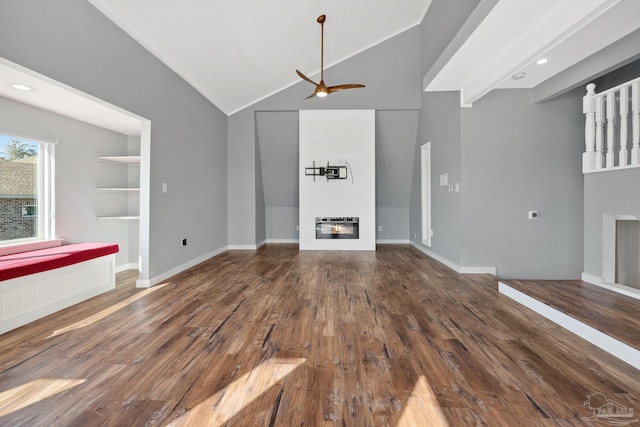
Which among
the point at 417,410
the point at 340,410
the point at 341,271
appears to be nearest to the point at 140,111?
the point at 341,271

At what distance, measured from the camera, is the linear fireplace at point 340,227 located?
6.66m

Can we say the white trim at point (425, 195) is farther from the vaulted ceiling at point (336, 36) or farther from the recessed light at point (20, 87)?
the recessed light at point (20, 87)

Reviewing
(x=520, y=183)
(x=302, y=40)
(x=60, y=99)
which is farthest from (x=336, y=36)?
(x=60, y=99)

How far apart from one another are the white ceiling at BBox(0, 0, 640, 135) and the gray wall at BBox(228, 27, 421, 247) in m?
0.31

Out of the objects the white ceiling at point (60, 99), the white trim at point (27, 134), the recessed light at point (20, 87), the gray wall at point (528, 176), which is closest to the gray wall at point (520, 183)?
the gray wall at point (528, 176)

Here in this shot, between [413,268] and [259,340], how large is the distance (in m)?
Result: 3.14

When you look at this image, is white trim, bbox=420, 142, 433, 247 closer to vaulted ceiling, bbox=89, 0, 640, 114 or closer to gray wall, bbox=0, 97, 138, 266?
vaulted ceiling, bbox=89, 0, 640, 114

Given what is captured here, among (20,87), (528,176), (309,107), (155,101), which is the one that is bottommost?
(528,176)

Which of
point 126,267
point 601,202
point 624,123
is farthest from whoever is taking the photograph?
point 126,267

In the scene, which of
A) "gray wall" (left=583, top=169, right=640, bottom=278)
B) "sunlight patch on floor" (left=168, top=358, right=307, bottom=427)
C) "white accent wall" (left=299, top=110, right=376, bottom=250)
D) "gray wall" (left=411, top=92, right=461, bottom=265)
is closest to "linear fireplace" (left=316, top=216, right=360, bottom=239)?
"white accent wall" (left=299, top=110, right=376, bottom=250)

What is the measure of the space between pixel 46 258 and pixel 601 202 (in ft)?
18.8

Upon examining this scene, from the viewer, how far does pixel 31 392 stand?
65.2 inches

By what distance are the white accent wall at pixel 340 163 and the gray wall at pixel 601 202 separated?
3.54 m
